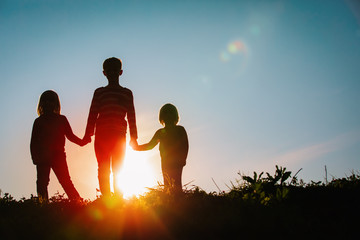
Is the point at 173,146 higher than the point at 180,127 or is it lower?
lower

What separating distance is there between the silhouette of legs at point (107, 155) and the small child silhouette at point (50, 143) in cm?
110

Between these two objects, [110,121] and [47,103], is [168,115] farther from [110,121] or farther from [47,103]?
[47,103]

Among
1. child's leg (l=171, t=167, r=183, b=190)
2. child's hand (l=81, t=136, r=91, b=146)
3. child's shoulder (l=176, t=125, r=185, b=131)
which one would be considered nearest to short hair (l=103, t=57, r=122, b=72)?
child's hand (l=81, t=136, r=91, b=146)

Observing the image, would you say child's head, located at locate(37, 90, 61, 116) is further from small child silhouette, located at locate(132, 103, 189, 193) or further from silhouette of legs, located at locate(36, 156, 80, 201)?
small child silhouette, located at locate(132, 103, 189, 193)

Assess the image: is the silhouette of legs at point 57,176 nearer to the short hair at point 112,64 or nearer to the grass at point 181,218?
the grass at point 181,218

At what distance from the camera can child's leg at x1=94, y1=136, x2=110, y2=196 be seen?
7.12 meters

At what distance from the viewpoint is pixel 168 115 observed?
835 cm

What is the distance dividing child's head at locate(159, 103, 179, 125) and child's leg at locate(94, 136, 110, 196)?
178cm

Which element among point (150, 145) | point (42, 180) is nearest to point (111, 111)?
point (150, 145)

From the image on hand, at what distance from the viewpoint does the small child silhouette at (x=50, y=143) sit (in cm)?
793

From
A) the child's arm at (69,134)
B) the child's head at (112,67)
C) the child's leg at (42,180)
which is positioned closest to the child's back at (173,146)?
the child's head at (112,67)

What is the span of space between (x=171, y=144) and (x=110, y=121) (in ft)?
5.62

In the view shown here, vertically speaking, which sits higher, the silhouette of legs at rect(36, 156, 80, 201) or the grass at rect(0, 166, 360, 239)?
the silhouette of legs at rect(36, 156, 80, 201)

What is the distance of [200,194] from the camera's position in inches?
233
